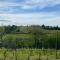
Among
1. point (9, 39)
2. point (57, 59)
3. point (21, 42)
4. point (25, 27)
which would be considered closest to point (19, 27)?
point (25, 27)

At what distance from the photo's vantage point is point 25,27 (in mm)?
41438

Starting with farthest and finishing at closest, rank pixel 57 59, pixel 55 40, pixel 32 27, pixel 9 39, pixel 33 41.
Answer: pixel 32 27 → pixel 9 39 → pixel 33 41 → pixel 55 40 → pixel 57 59

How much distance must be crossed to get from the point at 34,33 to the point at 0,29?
30.3 ft

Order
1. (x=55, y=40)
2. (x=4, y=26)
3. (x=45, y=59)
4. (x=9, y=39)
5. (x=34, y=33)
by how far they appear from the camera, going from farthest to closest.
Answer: (x=4, y=26) < (x=34, y=33) < (x=9, y=39) < (x=55, y=40) < (x=45, y=59)

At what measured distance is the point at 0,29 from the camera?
43219 mm

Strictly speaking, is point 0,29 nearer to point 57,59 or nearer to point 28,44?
point 28,44

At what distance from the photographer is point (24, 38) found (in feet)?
104

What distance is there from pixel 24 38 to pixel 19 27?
1142 cm

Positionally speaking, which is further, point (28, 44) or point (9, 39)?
point (9, 39)

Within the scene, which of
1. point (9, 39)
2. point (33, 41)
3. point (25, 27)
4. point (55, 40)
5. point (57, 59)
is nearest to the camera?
point (57, 59)

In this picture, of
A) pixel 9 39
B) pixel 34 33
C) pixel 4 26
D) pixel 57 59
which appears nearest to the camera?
pixel 57 59

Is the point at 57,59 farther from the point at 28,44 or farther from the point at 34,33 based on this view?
the point at 34,33

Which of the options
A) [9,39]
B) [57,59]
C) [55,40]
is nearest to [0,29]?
[9,39]

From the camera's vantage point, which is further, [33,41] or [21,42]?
[33,41]
